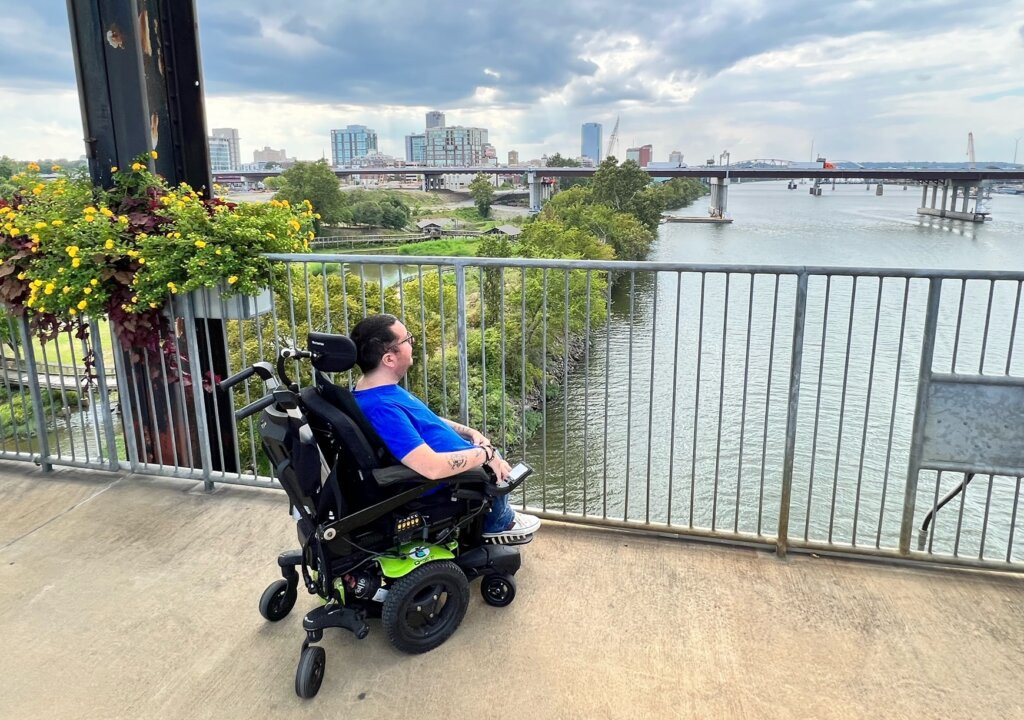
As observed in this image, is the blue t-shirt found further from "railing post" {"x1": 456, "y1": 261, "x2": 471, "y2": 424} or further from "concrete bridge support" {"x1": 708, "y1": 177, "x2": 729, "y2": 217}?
"concrete bridge support" {"x1": 708, "y1": 177, "x2": 729, "y2": 217}

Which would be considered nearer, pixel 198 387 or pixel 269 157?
pixel 198 387

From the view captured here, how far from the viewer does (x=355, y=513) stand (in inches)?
83.4

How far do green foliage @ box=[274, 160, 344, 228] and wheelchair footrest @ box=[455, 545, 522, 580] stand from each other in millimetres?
54141

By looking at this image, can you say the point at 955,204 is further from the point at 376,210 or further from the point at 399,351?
the point at 399,351

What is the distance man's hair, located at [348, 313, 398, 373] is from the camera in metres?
2.26

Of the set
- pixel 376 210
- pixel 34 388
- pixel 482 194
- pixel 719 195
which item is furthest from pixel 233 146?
pixel 34 388

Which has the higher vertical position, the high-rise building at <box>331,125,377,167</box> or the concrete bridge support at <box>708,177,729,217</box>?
the high-rise building at <box>331,125,377,167</box>

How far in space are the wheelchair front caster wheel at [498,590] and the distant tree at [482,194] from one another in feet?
249

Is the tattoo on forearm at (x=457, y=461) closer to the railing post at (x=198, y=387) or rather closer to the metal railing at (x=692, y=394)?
the metal railing at (x=692, y=394)

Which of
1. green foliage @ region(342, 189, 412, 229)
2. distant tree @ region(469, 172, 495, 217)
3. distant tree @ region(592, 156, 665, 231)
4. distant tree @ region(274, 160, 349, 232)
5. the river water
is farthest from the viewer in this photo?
distant tree @ region(469, 172, 495, 217)

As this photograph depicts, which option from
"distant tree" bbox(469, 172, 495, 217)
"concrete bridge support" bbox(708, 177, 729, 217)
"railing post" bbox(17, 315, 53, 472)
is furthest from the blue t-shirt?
"distant tree" bbox(469, 172, 495, 217)

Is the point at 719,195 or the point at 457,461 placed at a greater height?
the point at 719,195

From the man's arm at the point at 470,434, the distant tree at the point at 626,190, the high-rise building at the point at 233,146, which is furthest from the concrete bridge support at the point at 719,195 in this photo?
the man's arm at the point at 470,434

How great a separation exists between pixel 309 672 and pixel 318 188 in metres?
57.0
